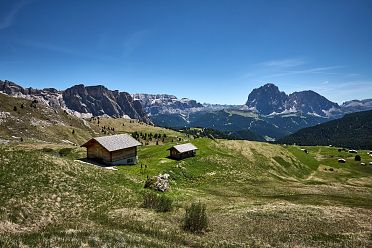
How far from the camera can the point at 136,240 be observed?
32.6m

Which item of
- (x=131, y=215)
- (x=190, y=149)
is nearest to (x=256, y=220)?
(x=131, y=215)

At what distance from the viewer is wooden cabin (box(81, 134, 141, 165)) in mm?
94062

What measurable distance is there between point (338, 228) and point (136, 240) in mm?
30651

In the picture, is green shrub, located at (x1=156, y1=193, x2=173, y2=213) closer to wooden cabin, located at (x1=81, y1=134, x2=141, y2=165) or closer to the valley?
the valley

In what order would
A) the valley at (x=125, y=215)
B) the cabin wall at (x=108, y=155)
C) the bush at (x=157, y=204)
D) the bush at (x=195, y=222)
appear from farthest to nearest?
the cabin wall at (x=108, y=155) < the bush at (x=157, y=204) < the bush at (x=195, y=222) < the valley at (x=125, y=215)

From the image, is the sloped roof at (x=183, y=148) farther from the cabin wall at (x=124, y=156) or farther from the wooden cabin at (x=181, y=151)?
the cabin wall at (x=124, y=156)

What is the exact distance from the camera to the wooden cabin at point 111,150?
309 feet

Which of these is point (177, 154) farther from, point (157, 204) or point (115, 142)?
point (157, 204)

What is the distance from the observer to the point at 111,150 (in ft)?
304

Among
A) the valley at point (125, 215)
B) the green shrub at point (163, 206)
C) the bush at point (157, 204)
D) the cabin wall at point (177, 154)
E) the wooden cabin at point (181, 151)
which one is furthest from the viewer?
the cabin wall at point (177, 154)

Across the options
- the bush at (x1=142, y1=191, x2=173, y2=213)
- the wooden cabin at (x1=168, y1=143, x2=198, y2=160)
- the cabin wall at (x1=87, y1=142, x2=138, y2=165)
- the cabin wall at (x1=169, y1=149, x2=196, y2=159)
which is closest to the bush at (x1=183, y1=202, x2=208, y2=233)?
the bush at (x1=142, y1=191, x2=173, y2=213)

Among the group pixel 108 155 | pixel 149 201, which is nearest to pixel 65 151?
pixel 108 155

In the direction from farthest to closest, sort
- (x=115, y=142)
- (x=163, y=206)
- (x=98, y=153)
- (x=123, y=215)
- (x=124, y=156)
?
(x=124, y=156) < (x=115, y=142) < (x=98, y=153) < (x=163, y=206) < (x=123, y=215)

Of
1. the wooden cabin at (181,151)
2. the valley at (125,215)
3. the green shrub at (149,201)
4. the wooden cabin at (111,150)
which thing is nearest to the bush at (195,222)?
the valley at (125,215)
